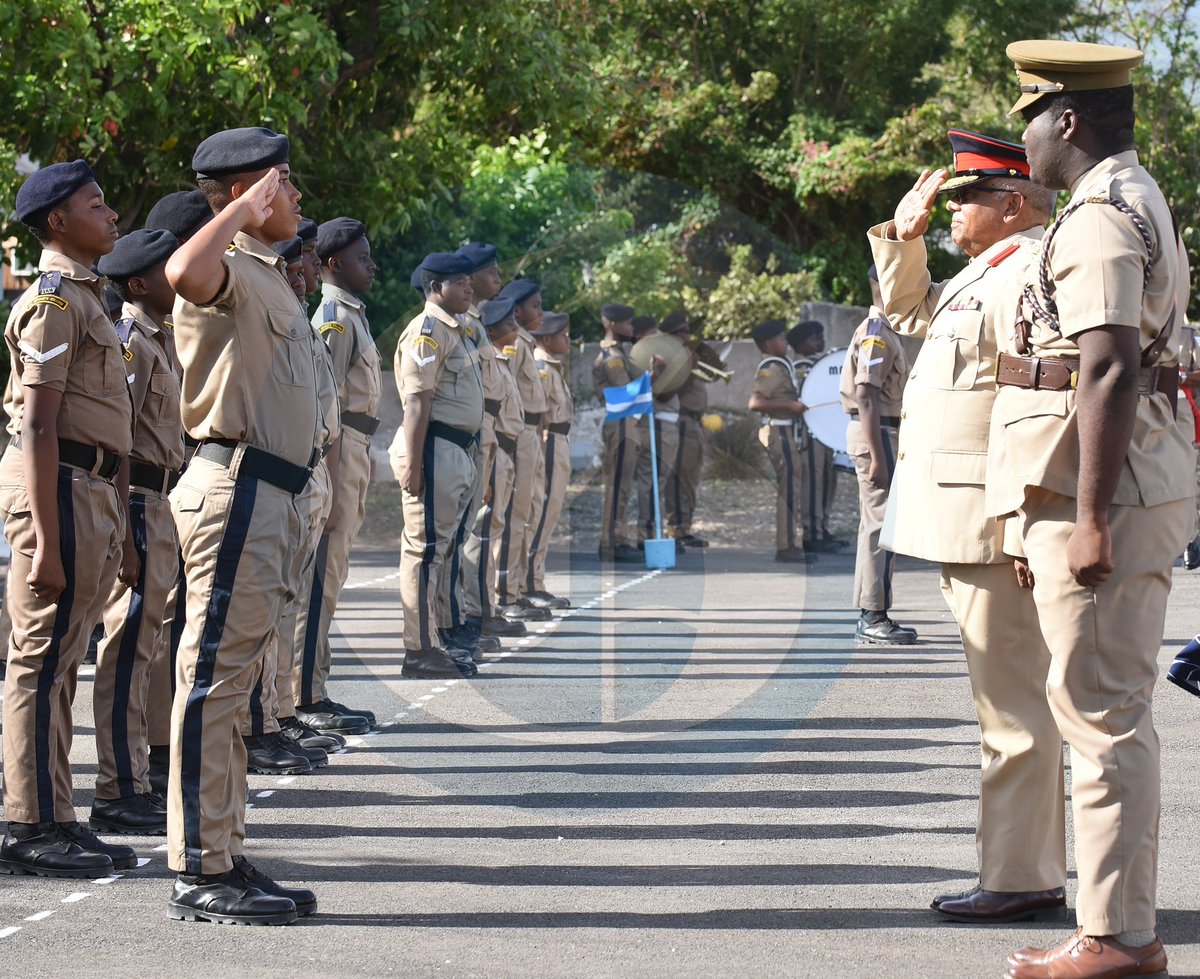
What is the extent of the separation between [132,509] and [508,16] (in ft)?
31.9

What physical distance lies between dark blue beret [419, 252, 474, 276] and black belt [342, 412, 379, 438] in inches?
50.3

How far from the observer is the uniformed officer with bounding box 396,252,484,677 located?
862 centimetres

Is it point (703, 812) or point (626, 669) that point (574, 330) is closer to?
point (626, 669)

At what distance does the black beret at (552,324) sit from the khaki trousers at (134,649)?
7.12 m

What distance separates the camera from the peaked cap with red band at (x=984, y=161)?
4.79m

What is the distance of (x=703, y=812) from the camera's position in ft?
18.9

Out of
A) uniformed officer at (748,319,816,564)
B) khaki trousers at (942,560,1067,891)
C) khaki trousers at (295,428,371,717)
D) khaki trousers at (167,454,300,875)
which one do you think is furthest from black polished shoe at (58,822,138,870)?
uniformed officer at (748,319,816,564)

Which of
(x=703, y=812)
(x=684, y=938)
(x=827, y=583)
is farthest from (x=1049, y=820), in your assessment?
(x=827, y=583)

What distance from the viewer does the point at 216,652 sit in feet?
14.6

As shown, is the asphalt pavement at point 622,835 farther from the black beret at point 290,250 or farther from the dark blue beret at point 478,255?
the dark blue beret at point 478,255

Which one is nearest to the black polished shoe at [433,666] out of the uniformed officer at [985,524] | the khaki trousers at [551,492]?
the khaki trousers at [551,492]

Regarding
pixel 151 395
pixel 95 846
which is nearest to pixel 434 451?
pixel 151 395

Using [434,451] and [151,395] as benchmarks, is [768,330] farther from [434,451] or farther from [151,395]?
[151,395]

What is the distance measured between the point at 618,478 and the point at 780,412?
162 centimetres
